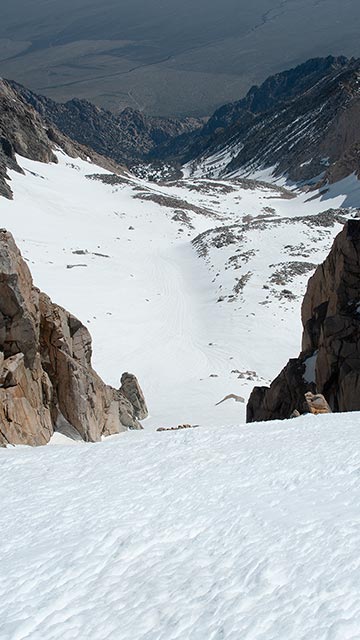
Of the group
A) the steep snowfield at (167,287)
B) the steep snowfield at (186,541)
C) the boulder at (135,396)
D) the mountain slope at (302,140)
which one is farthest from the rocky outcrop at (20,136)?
the steep snowfield at (186,541)

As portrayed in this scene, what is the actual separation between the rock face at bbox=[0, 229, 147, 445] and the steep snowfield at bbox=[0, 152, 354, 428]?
458 cm

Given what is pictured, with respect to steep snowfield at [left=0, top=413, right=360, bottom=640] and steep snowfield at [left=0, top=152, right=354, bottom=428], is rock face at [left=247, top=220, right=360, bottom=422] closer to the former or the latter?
steep snowfield at [left=0, top=152, right=354, bottom=428]

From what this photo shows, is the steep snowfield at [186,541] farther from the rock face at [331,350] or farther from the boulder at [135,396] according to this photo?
the boulder at [135,396]

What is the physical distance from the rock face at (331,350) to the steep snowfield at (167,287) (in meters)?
2.50

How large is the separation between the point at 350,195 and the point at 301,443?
66.9 meters

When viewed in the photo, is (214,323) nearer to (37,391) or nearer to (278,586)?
(37,391)

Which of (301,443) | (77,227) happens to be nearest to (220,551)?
(301,443)

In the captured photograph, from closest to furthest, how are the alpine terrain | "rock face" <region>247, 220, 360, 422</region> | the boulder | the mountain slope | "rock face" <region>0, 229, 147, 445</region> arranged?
the alpine terrain < "rock face" <region>0, 229, 147, 445</region> < "rock face" <region>247, 220, 360, 422</region> < the boulder < the mountain slope

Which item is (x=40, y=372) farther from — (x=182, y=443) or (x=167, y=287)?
(x=167, y=287)

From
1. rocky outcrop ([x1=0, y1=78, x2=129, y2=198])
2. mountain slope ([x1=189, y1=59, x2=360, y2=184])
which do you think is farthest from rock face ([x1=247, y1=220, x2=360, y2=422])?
mountain slope ([x1=189, y1=59, x2=360, y2=184])

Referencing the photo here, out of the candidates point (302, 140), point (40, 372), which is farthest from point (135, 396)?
point (302, 140)

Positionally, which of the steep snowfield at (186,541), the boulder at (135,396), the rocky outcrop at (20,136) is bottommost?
the boulder at (135,396)

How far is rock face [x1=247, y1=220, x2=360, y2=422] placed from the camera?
16.5 metres

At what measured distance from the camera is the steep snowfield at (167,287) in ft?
86.3
